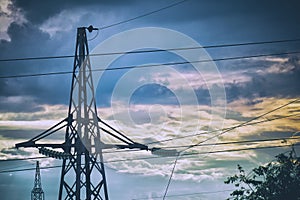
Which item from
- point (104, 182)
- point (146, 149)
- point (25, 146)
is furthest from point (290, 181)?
point (25, 146)

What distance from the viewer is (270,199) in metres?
31.3

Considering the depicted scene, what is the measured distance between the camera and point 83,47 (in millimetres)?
31234

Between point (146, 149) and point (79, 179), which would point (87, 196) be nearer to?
point (79, 179)

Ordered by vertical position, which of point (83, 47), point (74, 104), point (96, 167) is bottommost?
point (96, 167)

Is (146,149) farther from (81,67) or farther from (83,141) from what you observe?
(81,67)

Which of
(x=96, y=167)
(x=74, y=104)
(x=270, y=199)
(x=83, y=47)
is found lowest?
(x=270, y=199)

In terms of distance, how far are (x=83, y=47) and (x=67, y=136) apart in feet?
16.2

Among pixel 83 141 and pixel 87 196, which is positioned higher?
pixel 83 141

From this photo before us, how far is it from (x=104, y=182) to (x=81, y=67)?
6.34 meters

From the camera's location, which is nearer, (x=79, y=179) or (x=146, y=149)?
(x=79, y=179)

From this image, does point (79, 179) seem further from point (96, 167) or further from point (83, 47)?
point (83, 47)

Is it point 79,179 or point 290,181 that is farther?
point 290,181

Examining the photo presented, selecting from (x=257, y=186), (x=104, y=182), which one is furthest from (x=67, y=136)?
(x=257, y=186)

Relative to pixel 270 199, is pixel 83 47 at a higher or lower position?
higher
